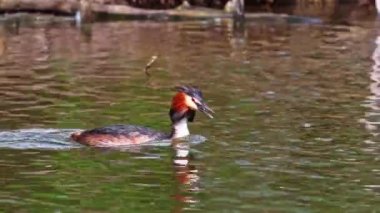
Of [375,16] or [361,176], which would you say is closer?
[361,176]

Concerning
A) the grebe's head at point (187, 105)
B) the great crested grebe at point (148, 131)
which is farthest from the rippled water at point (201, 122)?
the grebe's head at point (187, 105)

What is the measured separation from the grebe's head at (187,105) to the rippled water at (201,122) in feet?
1.39

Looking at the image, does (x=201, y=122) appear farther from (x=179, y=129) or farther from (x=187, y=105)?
(x=179, y=129)

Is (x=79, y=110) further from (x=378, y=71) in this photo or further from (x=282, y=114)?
(x=378, y=71)

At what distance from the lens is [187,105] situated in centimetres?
1513

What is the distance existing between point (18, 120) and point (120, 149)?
8.73ft

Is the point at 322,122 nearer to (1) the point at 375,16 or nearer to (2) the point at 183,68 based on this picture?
(2) the point at 183,68

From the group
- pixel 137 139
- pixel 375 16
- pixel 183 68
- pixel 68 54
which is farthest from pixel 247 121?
pixel 375 16

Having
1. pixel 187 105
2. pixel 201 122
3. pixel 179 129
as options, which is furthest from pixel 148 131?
pixel 201 122

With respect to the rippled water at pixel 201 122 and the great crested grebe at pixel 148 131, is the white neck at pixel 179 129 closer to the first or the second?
the great crested grebe at pixel 148 131

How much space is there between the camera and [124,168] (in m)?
13.1

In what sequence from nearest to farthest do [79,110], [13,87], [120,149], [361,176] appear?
1. [361,176]
2. [120,149]
3. [79,110]
4. [13,87]

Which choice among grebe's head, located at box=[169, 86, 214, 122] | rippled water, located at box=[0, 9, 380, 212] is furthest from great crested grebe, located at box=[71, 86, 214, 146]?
rippled water, located at box=[0, 9, 380, 212]

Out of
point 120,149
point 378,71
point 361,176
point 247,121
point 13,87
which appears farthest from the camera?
point 378,71
